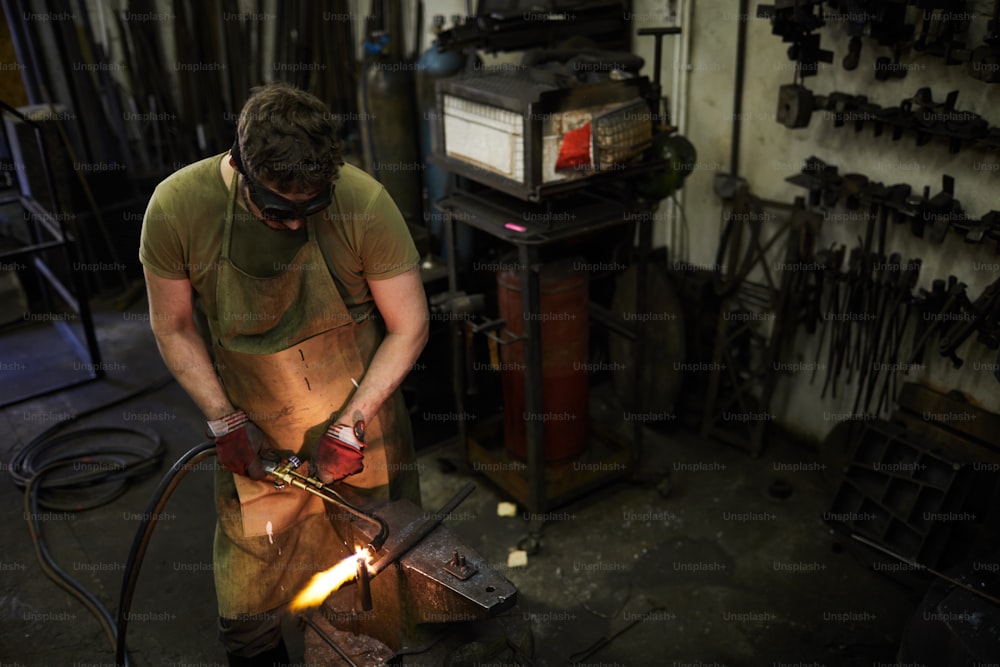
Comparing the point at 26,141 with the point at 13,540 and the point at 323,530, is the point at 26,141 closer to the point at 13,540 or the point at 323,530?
the point at 13,540

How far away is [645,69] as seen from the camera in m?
4.76

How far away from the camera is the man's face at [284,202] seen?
2.20 meters

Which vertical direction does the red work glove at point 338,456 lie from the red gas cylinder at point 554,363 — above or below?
above

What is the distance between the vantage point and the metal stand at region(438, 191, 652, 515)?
3.63 metres

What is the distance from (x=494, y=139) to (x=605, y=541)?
6.28 ft

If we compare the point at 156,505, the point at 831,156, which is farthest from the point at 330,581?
the point at 831,156

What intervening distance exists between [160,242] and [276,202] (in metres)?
0.39

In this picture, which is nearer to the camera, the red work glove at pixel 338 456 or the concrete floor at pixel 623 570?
the red work glove at pixel 338 456

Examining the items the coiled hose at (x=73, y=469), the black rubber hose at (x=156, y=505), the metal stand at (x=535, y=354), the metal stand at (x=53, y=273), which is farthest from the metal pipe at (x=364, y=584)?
the metal stand at (x=53, y=273)

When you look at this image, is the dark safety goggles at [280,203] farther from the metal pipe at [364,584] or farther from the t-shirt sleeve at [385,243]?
the metal pipe at [364,584]

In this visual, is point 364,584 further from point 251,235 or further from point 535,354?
point 535,354

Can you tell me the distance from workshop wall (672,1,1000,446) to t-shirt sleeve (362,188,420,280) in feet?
7.82

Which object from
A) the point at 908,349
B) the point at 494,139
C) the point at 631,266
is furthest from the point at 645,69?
the point at 908,349

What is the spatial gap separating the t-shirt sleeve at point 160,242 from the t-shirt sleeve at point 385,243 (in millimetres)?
511
